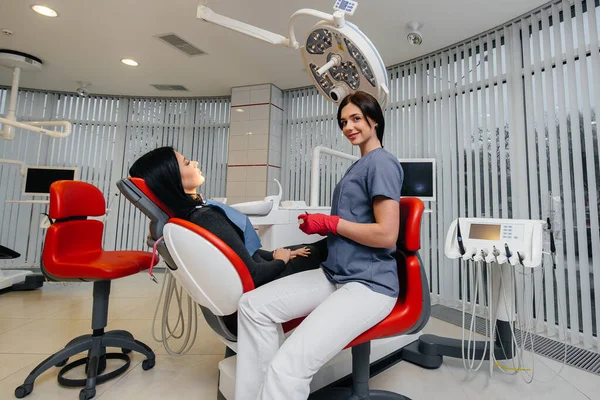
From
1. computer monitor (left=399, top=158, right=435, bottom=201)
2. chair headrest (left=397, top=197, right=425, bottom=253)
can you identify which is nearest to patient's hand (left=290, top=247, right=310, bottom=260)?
chair headrest (left=397, top=197, right=425, bottom=253)

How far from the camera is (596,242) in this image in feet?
6.87

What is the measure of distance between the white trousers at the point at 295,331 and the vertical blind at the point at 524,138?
1.59m

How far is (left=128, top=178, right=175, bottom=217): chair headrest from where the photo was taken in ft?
3.83

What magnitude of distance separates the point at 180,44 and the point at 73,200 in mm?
2221

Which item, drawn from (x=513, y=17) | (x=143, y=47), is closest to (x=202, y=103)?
(x=143, y=47)

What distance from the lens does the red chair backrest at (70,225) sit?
1.53m

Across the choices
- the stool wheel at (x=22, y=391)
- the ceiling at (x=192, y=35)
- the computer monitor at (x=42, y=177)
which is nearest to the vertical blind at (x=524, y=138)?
the ceiling at (x=192, y=35)

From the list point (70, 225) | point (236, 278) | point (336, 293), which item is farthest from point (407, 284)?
point (70, 225)

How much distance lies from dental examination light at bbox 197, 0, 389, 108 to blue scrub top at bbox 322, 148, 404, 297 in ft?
0.98

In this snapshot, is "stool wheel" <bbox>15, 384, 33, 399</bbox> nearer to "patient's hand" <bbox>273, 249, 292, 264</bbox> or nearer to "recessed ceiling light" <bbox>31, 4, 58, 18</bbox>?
"patient's hand" <bbox>273, 249, 292, 264</bbox>

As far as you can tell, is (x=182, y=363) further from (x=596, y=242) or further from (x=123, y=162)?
(x=123, y=162)

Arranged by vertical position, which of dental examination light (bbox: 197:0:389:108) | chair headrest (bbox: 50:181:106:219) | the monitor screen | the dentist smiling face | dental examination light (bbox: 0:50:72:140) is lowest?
the monitor screen

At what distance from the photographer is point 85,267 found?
146 cm

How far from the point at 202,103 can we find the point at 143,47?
5.40 ft
